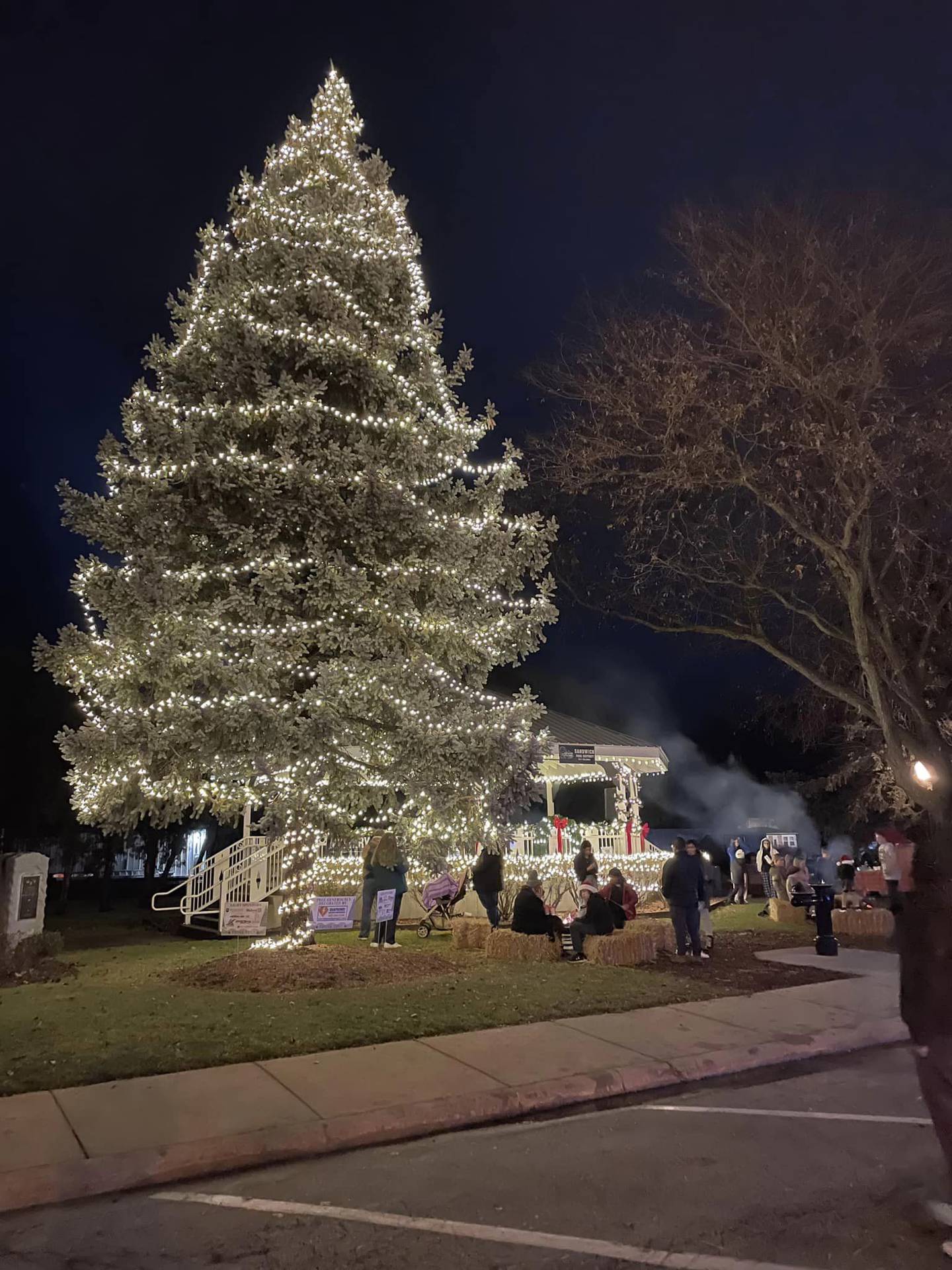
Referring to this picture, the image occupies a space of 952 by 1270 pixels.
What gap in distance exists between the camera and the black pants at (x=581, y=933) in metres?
11.7

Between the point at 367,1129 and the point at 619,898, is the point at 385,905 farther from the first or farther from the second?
the point at 367,1129

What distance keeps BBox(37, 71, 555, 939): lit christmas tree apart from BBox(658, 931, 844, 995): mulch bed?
3.07 metres

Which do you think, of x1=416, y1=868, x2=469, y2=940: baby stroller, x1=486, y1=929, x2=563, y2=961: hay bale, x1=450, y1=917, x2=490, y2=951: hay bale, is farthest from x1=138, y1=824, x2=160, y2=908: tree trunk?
x1=486, y1=929, x2=563, y2=961: hay bale

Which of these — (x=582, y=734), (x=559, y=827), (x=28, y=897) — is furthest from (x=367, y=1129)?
(x=582, y=734)

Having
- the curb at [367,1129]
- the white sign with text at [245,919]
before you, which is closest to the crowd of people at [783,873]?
the curb at [367,1129]

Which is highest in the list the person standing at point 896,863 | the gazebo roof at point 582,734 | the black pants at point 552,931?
the gazebo roof at point 582,734

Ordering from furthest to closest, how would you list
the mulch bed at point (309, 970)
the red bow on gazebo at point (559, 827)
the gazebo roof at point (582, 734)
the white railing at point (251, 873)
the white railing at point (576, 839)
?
the gazebo roof at point (582, 734) < the red bow on gazebo at point (559, 827) < the white railing at point (576, 839) < the white railing at point (251, 873) < the mulch bed at point (309, 970)

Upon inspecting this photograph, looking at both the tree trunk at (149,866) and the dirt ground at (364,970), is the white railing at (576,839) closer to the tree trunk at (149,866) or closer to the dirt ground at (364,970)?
the dirt ground at (364,970)

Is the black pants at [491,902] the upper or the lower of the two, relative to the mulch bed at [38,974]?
upper

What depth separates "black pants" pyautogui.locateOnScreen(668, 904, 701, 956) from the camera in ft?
38.3

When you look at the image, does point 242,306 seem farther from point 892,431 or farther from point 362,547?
point 892,431

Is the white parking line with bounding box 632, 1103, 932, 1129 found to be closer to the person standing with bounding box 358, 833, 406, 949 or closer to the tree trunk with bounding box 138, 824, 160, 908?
the person standing with bounding box 358, 833, 406, 949

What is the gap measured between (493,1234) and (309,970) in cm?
657

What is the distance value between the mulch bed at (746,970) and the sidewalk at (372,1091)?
A: 52.7 inches
